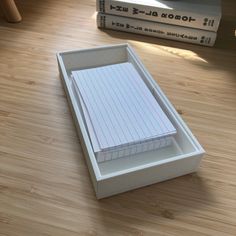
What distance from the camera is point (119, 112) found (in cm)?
54

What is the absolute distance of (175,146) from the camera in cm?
51

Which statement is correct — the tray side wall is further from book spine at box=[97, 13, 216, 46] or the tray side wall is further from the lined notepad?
book spine at box=[97, 13, 216, 46]

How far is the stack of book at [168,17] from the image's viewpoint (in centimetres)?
76

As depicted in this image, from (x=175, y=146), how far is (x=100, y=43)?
0.41 metres

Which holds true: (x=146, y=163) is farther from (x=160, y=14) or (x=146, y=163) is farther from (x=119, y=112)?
(x=160, y=14)

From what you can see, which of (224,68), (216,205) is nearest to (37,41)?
(224,68)

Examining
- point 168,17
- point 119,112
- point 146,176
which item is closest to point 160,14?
point 168,17

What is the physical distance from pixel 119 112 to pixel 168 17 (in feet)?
1.24

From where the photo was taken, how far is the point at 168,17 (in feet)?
2.56

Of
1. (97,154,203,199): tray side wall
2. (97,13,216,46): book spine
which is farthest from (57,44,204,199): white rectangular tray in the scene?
(97,13,216,46): book spine

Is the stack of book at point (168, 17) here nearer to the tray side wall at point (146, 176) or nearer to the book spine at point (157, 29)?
the book spine at point (157, 29)

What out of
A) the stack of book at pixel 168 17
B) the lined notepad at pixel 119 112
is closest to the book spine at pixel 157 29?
the stack of book at pixel 168 17

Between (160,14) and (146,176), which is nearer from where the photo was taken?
(146,176)

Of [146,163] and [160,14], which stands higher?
[160,14]
